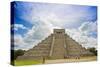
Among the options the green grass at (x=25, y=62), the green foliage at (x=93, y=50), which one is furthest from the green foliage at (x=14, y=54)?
the green foliage at (x=93, y=50)

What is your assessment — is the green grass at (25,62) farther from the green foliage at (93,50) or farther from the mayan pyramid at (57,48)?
the green foliage at (93,50)

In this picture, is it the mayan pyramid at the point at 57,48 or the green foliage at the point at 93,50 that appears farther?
the green foliage at the point at 93,50

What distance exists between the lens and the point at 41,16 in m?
2.18

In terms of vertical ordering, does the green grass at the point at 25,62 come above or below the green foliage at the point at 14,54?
below

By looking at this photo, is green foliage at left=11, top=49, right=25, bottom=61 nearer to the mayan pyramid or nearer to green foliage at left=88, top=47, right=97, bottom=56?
the mayan pyramid

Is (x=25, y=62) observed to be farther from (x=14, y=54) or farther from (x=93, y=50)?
(x=93, y=50)

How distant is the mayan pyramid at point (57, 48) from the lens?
84.9 inches

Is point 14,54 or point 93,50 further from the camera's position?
point 93,50

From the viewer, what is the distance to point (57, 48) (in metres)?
2.24

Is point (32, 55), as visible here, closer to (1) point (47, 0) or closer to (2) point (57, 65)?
(2) point (57, 65)

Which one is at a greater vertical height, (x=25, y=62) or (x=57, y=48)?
(x=57, y=48)

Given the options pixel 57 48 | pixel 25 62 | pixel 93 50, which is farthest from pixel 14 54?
pixel 93 50
